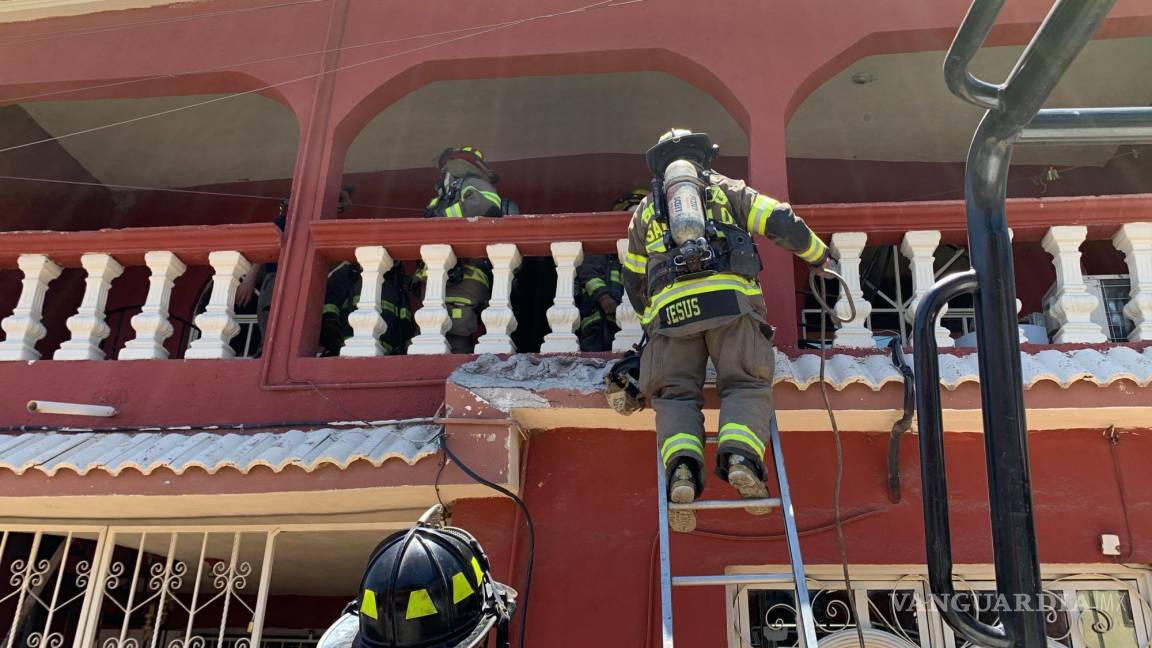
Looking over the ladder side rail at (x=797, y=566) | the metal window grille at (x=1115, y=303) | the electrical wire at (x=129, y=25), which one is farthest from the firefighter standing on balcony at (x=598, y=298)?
the metal window grille at (x=1115, y=303)

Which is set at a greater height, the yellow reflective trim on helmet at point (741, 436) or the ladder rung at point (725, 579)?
the yellow reflective trim on helmet at point (741, 436)

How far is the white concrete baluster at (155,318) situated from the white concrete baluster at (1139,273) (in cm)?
456

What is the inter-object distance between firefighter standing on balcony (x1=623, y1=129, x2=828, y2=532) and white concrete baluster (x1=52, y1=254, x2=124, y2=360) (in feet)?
9.64

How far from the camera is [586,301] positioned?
17.3 feet

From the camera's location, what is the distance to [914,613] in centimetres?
364

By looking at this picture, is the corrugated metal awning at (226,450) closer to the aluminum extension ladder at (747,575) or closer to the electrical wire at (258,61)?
the aluminum extension ladder at (747,575)

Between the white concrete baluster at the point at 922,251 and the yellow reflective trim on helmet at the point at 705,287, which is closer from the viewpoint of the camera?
the yellow reflective trim on helmet at the point at 705,287

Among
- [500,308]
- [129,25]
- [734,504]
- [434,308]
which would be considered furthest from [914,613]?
[129,25]

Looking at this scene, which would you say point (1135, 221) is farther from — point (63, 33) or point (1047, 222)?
point (63, 33)

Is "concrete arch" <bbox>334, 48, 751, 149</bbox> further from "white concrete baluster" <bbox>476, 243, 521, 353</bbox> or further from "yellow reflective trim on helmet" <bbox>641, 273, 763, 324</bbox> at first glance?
"yellow reflective trim on helmet" <bbox>641, 273, 763, 324</bbox>

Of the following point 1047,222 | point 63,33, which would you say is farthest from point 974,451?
point 63,33

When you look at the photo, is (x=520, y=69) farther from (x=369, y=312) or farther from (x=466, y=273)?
(x=369, y=312)

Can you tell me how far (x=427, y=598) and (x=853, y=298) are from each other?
2520mm

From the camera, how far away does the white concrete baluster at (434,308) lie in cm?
428
